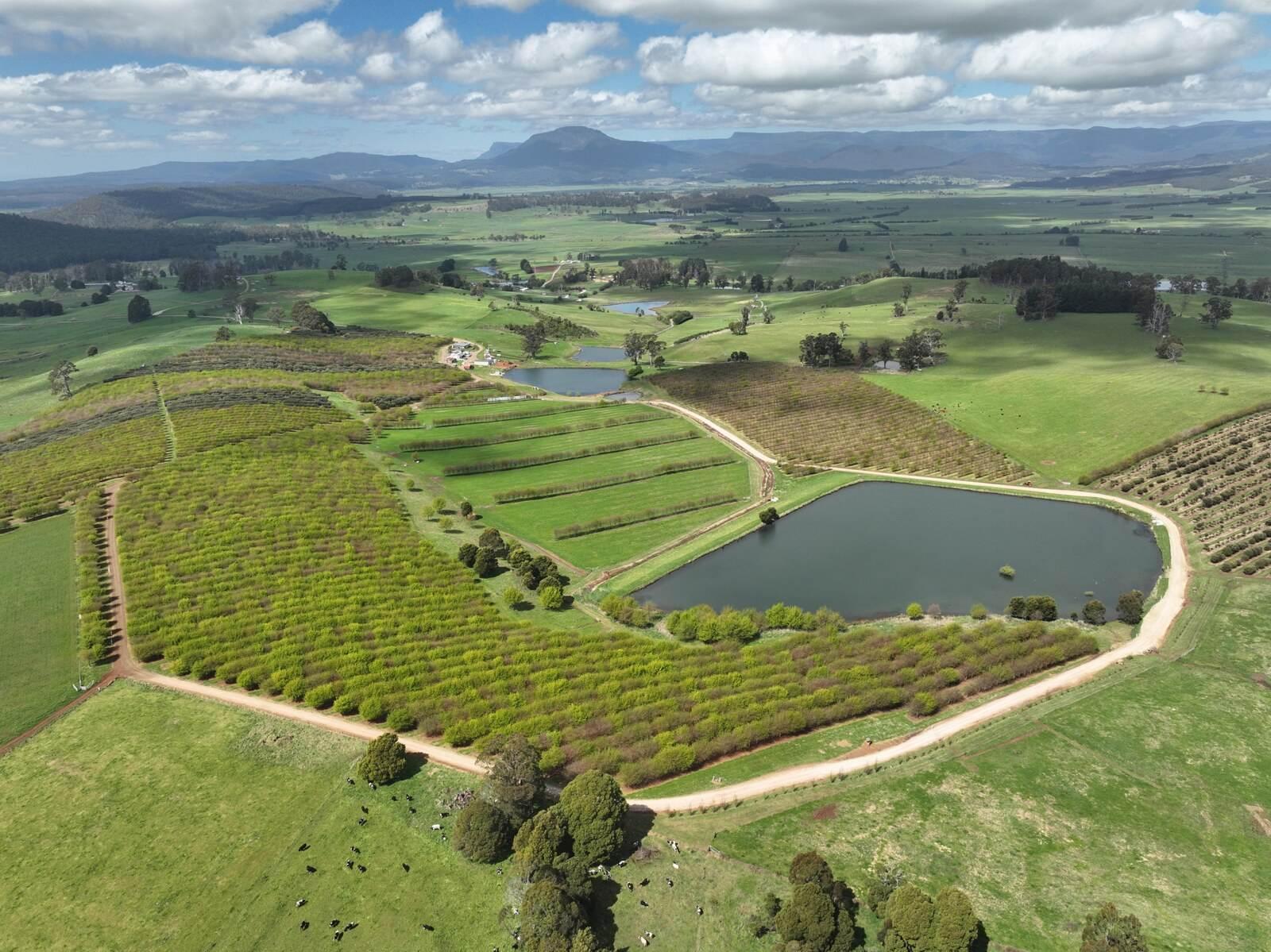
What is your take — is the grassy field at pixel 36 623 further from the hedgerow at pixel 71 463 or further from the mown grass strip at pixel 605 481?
the mown grass strip at pixel 605 481

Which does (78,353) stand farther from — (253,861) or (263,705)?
(253,861)

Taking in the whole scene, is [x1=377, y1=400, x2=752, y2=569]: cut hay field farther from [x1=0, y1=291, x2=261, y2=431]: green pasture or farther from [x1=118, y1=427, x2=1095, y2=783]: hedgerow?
[x1=0, y1=291, x2=261, y2=431]: green pasture

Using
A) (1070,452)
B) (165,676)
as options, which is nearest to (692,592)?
(165,676)

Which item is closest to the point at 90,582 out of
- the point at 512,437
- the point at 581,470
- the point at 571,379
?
the point at 581,470

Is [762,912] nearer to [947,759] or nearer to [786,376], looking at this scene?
[947,759]

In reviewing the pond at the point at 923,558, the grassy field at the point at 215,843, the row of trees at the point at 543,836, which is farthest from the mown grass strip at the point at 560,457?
the row of trees at the point at 543,836

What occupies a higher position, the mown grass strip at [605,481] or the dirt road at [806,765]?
the mown grass strip at [605,481]
